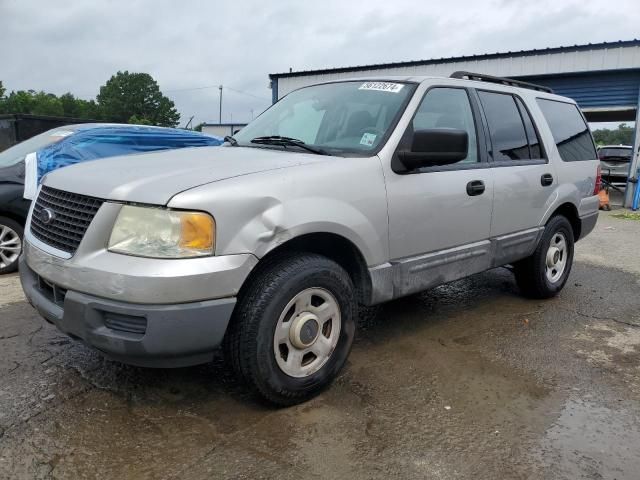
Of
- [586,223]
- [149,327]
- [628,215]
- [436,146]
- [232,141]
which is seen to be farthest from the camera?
[628,215]

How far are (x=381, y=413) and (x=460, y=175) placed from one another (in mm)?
1729

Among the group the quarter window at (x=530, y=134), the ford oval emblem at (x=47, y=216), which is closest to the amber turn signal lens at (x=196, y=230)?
the ford oval emblem at (x=47, y=216)

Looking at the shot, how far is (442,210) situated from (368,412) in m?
1.41

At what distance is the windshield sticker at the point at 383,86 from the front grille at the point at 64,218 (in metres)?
2.03

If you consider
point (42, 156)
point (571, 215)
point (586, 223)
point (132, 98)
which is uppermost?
point (132, 98)

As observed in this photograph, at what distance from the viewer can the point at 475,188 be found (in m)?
3.81

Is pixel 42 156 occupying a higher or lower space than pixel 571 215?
higher

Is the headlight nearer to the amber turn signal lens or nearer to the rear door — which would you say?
the amber turn signal lens

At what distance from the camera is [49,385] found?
10.3 ft

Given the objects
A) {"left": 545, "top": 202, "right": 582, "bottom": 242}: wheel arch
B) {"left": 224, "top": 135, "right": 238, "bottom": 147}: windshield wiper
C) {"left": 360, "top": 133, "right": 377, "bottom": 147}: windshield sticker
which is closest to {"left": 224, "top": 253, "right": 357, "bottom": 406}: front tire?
{"left": 360, "top": 133, "right": 377, "bottom": 147}: windshield sticker

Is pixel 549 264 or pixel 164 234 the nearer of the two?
pixel 164 234

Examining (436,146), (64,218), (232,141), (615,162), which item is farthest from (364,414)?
(615,162)

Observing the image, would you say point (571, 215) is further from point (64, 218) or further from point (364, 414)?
point (64, 218)

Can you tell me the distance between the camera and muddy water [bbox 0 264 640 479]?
2.45 metres
